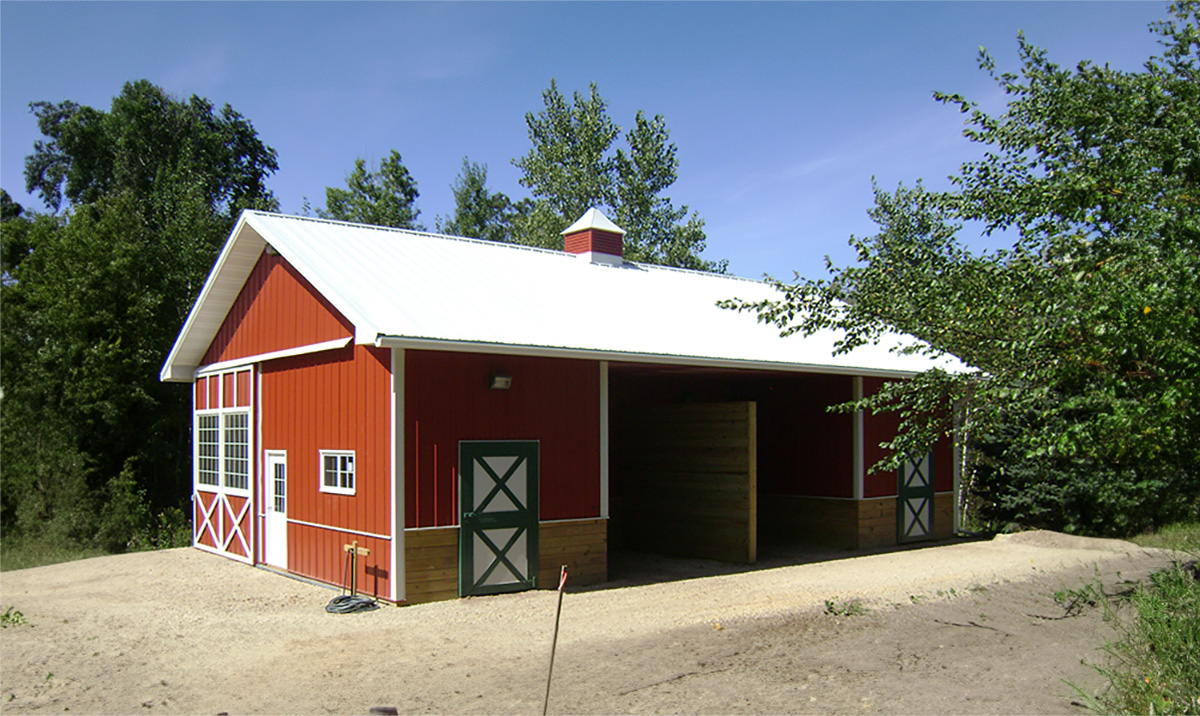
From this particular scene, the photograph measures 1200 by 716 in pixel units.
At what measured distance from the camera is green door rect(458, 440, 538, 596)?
10.8m

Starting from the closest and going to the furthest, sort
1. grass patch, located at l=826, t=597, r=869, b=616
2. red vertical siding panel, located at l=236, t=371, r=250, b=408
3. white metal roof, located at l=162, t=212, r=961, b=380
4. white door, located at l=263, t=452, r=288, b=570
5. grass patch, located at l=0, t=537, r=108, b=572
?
grass patch, located at l=826, t=597, r=869, b=616
white metal roof, located at l=162, t=212, r=961, b=380
white door, located at l=263, t=452, r=288, b=570
red vertical siding panel, located at l=236, t=371, r=250, b=408
grass patch, located at l=0, t=537, r=108, b=572

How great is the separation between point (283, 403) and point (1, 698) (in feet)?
21.4

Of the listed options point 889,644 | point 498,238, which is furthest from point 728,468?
point 498,238

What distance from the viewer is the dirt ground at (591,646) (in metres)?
6.67

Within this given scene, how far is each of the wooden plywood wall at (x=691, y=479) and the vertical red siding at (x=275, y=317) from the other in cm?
543

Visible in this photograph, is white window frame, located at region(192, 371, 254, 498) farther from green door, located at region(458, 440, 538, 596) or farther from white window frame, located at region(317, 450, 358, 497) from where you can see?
green door, located at region(458, 440, 538, 596)

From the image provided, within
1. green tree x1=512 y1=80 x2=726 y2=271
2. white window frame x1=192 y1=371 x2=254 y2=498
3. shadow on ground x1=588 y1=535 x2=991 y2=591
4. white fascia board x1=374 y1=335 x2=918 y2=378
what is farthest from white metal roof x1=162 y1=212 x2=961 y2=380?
green tree x1=512 y1=80 x2=726 y2=271

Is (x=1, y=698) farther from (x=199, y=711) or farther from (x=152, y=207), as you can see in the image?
(x=152, y=207)

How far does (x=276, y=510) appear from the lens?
13.4 meters

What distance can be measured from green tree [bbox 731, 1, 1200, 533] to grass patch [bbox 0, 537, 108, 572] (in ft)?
47.8

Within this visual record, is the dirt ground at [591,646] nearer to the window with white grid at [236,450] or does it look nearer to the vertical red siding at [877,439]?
the window with white grid at [236,450]

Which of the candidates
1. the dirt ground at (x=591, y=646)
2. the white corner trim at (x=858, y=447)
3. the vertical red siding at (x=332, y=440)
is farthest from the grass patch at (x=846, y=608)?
the white corner trim at (x=858, y=447)

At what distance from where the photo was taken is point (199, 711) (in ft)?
21.4

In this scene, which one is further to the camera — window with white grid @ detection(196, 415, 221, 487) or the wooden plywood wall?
window with white grid @ detection(196, 415, 221, 487)
